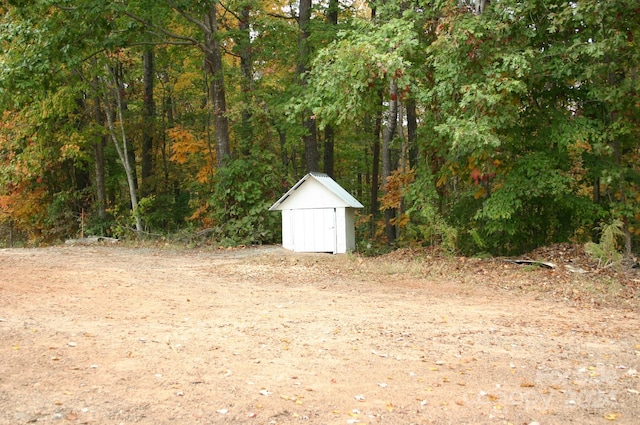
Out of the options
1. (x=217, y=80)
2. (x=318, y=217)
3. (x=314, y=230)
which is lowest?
(x=314, y=230)

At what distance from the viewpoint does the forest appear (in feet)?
40.6

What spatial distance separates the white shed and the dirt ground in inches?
167

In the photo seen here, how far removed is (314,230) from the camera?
16531 millimetres

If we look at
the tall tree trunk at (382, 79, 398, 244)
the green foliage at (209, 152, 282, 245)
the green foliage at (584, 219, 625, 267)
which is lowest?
the green foliage at (584, 219, 625, 267)

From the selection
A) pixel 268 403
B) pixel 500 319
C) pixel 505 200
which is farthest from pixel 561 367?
pixel 505 200

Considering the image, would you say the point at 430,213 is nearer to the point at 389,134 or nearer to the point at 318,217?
the point at 318,217

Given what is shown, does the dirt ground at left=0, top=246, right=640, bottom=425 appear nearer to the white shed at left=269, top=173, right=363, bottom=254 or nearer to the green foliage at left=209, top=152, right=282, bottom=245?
the white shed at left=269, top=173, right=363, bottom=254

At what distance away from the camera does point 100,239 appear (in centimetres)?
2019

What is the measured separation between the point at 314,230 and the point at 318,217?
0.36 m

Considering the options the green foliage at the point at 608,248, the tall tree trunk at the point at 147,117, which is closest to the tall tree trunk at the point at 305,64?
the tall tree trunk at the point at 147,117

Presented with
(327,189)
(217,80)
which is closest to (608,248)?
(327,189)

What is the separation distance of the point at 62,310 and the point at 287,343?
3.32 meters

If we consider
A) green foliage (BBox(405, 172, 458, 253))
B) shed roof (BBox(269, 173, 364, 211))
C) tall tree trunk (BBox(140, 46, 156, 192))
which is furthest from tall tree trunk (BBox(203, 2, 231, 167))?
green foliage (BBox(405, 172, 458, 253))

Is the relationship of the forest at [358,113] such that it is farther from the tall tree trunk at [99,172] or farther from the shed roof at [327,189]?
the shed roof at [327,189]
